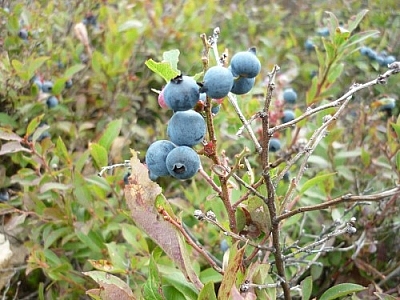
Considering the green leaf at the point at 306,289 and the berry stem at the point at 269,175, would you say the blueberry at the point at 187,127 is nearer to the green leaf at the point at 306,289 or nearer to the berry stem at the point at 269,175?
the berry stem at the point at 269,175

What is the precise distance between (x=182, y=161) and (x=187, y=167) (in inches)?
0.6

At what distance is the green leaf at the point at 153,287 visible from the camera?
1.00 meters

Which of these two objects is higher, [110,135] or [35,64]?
[35,64]

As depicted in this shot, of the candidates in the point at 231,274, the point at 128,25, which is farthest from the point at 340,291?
the point at 128,25

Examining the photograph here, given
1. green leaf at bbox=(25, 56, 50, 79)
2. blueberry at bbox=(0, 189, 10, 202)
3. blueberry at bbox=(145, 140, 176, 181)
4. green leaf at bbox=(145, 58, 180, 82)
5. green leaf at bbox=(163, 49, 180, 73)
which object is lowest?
blueberry at bbox=(0, 189, 10, 202)

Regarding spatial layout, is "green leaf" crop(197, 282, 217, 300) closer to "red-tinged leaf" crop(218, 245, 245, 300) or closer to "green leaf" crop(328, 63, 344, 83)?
"red-tinged leaf" crop(218, 245, 245, 300)

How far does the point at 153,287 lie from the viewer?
100cm

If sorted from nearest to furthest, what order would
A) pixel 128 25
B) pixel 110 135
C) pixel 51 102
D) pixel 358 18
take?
pixel 358 18, pixel 110 135, pixel 51 102, pixel 128 25

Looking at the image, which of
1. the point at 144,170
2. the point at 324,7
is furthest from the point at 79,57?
the point at 324,7

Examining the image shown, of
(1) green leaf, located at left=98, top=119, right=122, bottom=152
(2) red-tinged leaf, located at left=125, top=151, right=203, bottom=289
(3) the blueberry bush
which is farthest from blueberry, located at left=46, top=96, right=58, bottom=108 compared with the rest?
(2) red-tinged leaf, located at left=125, top=151, right=203, bottom=289

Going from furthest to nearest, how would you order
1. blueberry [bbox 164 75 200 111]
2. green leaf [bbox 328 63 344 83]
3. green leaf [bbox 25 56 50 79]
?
green leaf [bbox 25 56 50 79] < green leaf [bbox 328 63 344 83] < blueberry [bbox 164 75 200 111]

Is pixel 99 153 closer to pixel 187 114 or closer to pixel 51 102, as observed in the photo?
pixel 51 102

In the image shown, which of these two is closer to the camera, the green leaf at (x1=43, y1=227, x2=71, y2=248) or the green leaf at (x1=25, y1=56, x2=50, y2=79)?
the green leaf at (x1=43, y1=227, x2=71, y2=248)

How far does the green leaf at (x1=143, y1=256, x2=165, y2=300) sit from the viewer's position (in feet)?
3.27
